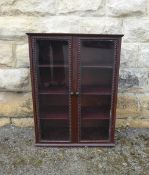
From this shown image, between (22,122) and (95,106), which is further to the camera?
(22,122)

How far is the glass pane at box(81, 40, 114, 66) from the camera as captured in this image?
2.97m

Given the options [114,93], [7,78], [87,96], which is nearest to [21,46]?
[7,78]

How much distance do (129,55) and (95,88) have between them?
642 millimetres

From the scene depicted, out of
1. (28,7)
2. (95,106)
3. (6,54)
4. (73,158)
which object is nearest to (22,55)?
(6,54)

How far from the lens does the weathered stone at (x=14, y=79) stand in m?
3.52

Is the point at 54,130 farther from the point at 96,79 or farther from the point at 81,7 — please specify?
the point at 81,7

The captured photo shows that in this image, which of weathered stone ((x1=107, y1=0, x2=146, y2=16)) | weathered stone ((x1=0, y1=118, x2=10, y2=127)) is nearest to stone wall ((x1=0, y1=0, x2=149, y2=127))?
weathered stone ((x1=107, y1=0, x2=146, y2=16))

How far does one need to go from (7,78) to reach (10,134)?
71 centimetres

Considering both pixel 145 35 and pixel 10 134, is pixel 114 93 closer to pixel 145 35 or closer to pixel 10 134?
pixel 145 35

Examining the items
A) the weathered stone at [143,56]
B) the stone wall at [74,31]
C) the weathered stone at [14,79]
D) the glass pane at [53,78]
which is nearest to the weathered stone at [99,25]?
the stone wall at [74,31]

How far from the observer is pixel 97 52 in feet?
10.1

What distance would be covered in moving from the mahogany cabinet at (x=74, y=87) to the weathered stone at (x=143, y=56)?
0.60 metres

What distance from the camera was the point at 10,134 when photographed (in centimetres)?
363

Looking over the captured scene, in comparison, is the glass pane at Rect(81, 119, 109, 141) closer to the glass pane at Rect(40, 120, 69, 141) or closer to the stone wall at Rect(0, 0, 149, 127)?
the glass pane at Rect(40, 120, 69, 141)
